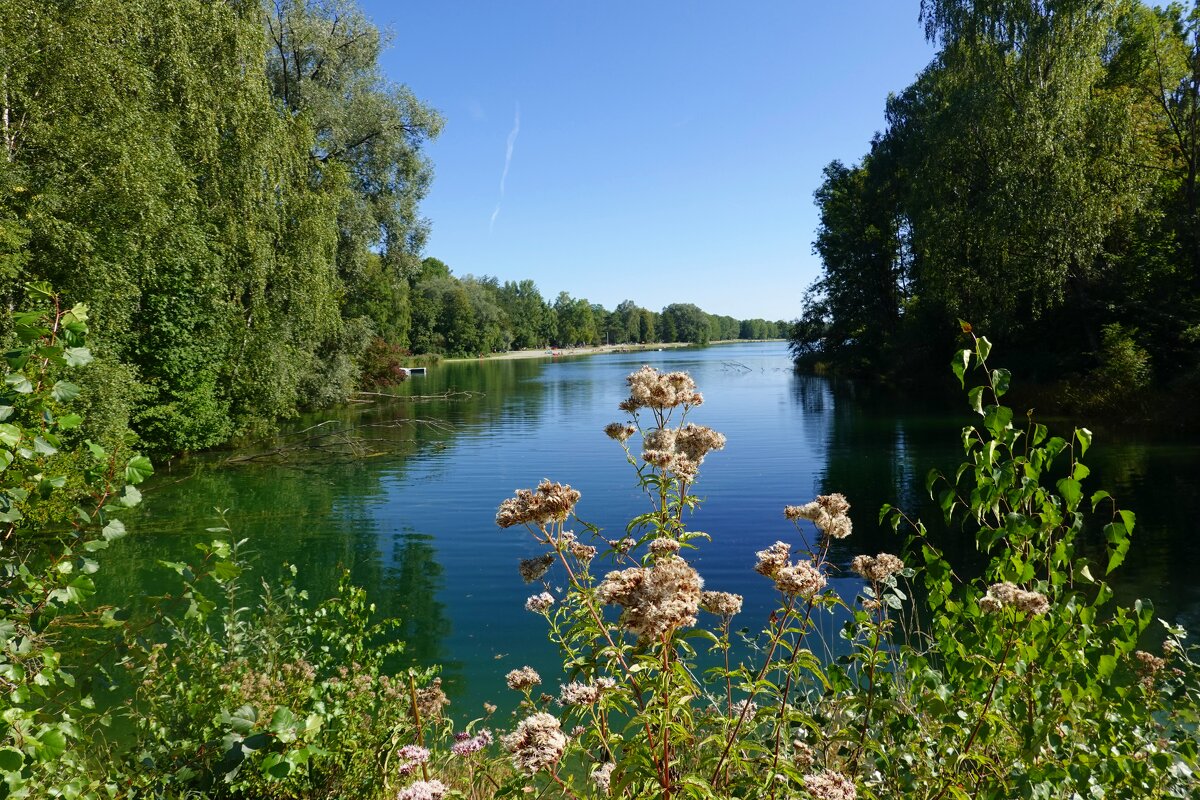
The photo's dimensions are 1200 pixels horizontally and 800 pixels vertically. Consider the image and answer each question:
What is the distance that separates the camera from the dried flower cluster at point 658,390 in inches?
124

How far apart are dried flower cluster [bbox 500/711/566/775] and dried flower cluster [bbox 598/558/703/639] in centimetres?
31

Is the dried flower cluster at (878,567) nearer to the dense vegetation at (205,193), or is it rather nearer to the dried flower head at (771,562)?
the dried flower head at (771,562)

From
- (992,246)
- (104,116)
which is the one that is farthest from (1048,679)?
(992,246)

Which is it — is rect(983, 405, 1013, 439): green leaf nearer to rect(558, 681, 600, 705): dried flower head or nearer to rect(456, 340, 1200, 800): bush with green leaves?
rect(456, 340, 1200, 800): bush with green leaves

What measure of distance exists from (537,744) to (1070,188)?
2542 cm

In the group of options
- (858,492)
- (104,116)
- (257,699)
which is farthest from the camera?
(858,492)

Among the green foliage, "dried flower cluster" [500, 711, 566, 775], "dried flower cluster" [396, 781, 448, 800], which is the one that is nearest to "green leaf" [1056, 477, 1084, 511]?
"dried flower cluster" [500, 711, 566, 775]

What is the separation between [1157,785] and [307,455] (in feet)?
68.2

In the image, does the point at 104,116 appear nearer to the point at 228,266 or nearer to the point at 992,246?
the point at 228,266

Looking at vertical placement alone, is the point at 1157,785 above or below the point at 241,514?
above

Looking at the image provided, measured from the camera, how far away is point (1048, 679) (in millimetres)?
2490

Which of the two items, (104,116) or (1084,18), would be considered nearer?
(104,116)

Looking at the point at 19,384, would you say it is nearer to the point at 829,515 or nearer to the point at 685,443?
the point at 685,443

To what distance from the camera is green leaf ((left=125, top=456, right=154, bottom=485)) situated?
2166 mm
